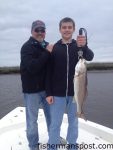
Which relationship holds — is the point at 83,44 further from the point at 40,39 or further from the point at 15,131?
the point at 15,131

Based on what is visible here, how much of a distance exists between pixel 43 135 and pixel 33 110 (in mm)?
1306

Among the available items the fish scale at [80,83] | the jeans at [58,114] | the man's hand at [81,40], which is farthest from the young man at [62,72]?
the fish scale at [80,83]

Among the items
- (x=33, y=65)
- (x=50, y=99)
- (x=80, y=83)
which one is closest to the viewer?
(x=80, y=83)

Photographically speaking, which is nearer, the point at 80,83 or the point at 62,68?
A: the point at 80,83

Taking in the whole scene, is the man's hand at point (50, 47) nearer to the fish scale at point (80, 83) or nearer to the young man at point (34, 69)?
the young man at point (34, 69)

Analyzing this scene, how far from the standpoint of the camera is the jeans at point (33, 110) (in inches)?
217

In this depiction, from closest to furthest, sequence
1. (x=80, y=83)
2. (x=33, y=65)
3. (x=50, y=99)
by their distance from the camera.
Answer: (x=80, y=83), (x=33, y=65), (x=50, y=99)

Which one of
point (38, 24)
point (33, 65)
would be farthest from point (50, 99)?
point (38, 24)

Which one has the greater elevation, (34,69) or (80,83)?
(34,69)

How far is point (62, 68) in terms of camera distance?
5168 mm

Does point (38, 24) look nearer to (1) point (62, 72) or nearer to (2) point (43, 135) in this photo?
(1) point (62, 72)

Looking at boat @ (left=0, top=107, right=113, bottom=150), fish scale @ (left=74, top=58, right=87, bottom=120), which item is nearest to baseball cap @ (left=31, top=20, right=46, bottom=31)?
fish scale @ (left=74, top=58, right=87, bottom=120)

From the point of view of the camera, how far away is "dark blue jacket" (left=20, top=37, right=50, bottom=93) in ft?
16.8

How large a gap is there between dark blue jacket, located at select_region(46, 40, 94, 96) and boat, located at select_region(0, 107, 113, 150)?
1315 mm
